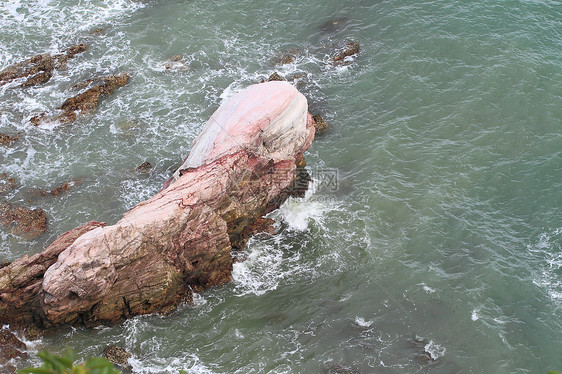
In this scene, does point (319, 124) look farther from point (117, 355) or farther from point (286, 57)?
point (117, 355)

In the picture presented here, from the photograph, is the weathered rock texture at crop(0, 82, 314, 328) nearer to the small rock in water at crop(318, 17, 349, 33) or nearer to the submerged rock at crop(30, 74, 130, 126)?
the submerged rock at crop(30, 74, 130, 126)

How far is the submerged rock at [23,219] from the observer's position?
87.3 ft

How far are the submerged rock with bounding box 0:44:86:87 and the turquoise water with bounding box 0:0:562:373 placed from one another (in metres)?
0.73

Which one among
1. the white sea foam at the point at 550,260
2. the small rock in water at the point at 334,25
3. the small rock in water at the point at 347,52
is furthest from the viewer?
the small rock in water at the point at 334,25

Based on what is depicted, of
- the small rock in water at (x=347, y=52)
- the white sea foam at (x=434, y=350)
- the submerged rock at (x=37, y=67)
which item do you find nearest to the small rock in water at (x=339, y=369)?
the white sea foam at (x=434, y=350)

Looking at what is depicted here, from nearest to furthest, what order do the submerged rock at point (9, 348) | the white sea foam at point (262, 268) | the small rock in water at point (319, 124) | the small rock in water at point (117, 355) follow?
the submerged rock at point (9, 348), the small rock in water at point (117, 355), the white sea foam at point (262, 268), the small rock in water at point (319, 124)

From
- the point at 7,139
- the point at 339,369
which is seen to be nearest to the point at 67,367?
the point at 339,369

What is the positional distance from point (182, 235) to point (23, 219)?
946 cm

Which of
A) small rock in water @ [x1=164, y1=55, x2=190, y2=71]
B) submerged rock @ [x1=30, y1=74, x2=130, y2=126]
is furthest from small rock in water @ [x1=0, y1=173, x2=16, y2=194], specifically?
small rock in water @ [x1=164, y1=55, x2=190, y2=71]

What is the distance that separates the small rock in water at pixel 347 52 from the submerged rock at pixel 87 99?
46.0 ft

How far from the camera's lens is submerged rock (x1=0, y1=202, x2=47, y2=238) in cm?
2660

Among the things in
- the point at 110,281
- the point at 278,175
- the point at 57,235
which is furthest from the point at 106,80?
the point at 110,281

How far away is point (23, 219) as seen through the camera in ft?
88.9

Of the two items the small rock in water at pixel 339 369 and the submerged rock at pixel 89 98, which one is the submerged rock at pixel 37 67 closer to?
the submerged rock at pixel 89 98
